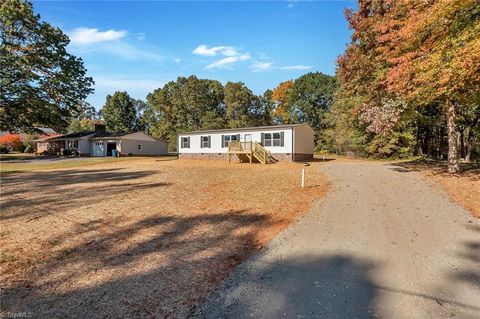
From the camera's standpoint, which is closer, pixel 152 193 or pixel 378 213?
pixel 378 213

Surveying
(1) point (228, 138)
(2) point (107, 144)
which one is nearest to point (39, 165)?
(2) point (107, 144)

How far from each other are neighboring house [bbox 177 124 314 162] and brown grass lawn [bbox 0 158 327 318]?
13.6m

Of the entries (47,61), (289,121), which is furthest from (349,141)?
(47,61)

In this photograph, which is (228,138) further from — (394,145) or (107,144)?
(107,144)

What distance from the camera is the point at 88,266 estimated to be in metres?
4.99

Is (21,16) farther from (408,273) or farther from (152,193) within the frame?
(408,273)

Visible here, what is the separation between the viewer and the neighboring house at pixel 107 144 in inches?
1601

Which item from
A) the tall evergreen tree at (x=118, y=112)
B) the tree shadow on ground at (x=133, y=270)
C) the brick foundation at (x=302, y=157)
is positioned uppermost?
the tall evergreen tree at (x=118, y=112)

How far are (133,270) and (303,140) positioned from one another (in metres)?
23.6

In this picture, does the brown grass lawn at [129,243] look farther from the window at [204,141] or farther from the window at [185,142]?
the window at [185,142]

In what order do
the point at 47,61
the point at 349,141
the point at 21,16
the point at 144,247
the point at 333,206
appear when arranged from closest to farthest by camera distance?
the point at 144,247
the point at 333,206
the point at 21,16
the point at 47,61
the point at 349,141

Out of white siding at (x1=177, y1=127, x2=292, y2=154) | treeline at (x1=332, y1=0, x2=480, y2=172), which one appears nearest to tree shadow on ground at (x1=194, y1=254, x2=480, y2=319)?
treeline at (x1=332, y1=0, x2=480, y2=172)

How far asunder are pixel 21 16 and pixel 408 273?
30.6m

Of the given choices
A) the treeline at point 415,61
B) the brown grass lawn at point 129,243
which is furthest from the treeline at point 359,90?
the brown grass lawn at point 129,243
